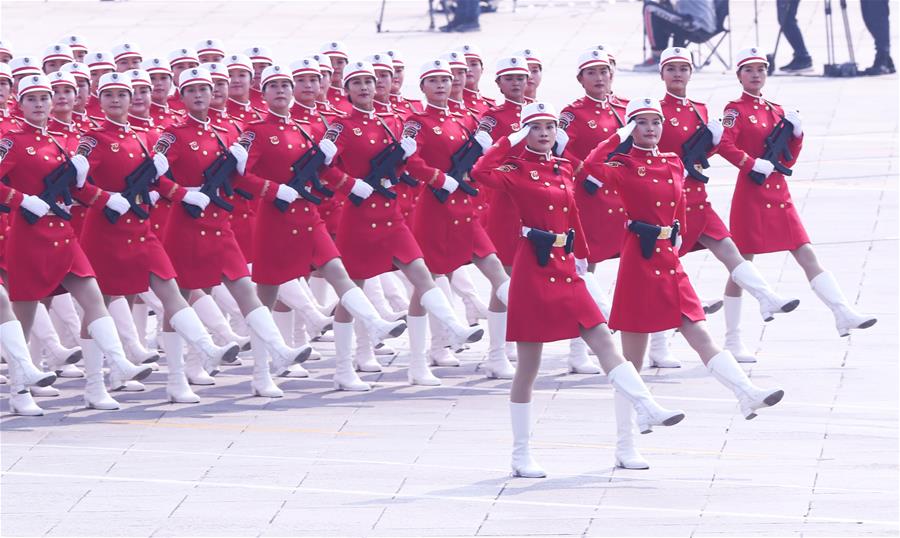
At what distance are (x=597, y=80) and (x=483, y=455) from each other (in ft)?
11.6

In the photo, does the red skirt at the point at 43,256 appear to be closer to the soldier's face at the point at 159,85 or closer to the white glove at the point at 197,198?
the white glove at the point at 197,198

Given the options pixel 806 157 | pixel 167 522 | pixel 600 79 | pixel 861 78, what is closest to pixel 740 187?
pixel 600 79

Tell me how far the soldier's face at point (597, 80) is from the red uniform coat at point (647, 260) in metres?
2.84

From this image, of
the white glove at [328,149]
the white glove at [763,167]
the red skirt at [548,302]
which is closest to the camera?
the red skirt at [548,302]

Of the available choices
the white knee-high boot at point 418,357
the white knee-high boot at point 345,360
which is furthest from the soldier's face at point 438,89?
the white knee-high boot at point 345,360

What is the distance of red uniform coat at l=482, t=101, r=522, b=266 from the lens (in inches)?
588

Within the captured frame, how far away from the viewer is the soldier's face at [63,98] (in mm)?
14156

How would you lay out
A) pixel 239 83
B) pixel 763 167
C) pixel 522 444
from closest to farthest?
pixel 522 444 → pixel 763 167 → pixel 239 83

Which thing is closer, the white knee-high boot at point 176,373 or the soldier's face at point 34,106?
the soldier's face at point 34,106

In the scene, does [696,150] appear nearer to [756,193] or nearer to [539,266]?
[756,193]

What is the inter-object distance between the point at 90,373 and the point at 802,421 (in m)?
4.53

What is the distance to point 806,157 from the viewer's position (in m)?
23.5

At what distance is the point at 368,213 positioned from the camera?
14.6m

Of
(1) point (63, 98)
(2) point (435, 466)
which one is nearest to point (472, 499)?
(2) point (435, 466)
